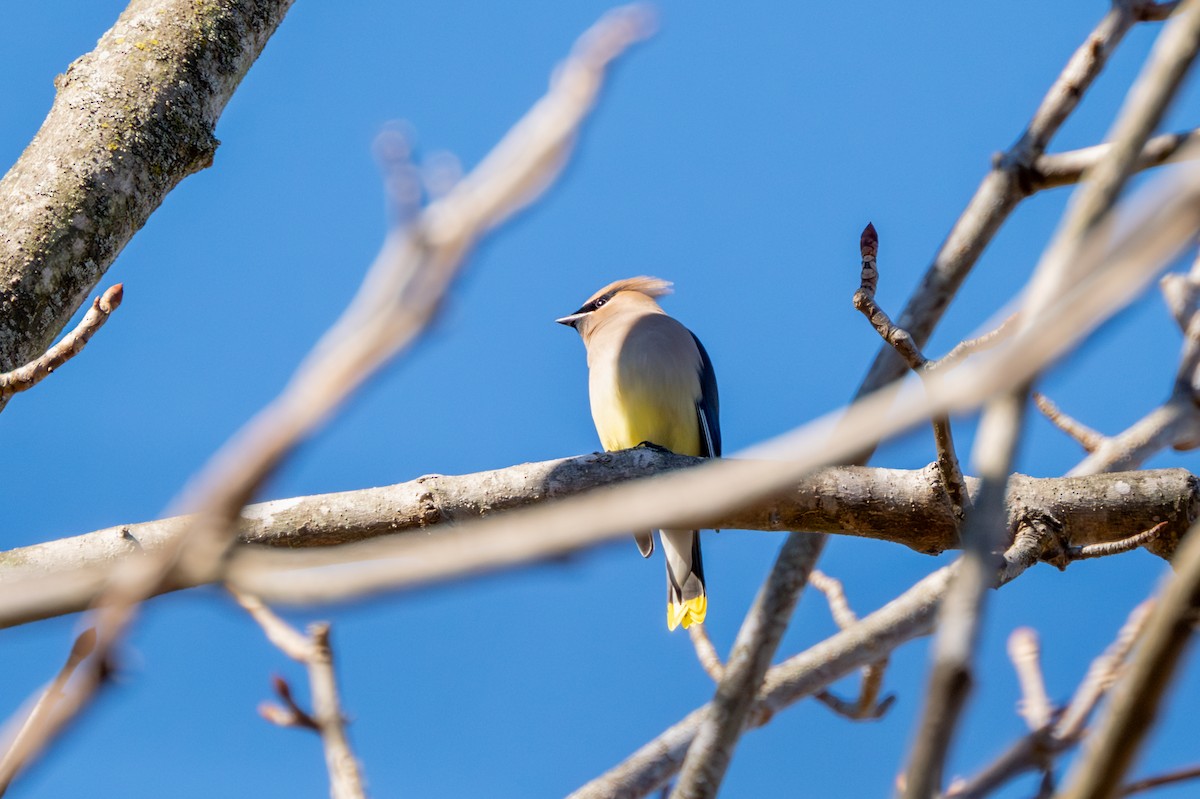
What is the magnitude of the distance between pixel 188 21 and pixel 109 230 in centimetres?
67

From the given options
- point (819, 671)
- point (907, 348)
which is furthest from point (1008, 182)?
point (819, 671)

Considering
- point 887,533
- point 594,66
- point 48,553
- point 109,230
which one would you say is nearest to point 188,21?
point 109,230

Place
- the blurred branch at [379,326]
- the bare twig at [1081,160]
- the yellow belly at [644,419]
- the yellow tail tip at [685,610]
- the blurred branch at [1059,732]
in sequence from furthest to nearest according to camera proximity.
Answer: the yellow belly at [644,419] < the yellow tail tip at [685,610] < the bare twig at [1081,160] < the blurred branch at [1059,732] < the blurred branch at [379,326]

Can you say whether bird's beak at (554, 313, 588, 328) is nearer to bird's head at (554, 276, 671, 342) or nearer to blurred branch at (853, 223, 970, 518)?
bird's head at (554, 276, 671, 342)

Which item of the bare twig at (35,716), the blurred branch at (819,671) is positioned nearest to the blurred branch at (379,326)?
the bare twig at (35,716)

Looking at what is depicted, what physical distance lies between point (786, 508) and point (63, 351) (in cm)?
166

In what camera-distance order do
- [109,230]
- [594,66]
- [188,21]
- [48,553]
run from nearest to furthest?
1. [594,66]
2. [48,553]
3. [109,230]
4. [188,21]

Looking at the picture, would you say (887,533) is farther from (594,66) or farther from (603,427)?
(603,427)

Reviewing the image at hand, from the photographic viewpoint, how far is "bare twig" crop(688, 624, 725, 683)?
3.00 metres

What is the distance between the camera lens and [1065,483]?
10.2 feet

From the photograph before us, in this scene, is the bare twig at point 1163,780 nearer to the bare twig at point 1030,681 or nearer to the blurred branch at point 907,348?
the bare twig at point 1030,681

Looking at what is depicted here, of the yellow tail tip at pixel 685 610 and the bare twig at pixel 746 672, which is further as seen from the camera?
the yellow tail tip at pixel 685 610

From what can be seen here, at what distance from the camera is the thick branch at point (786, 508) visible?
2984 mm

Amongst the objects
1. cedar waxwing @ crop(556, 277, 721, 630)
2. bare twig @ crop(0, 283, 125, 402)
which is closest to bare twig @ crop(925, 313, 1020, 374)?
bare twig @ crop(0, 283, 125, 402)
